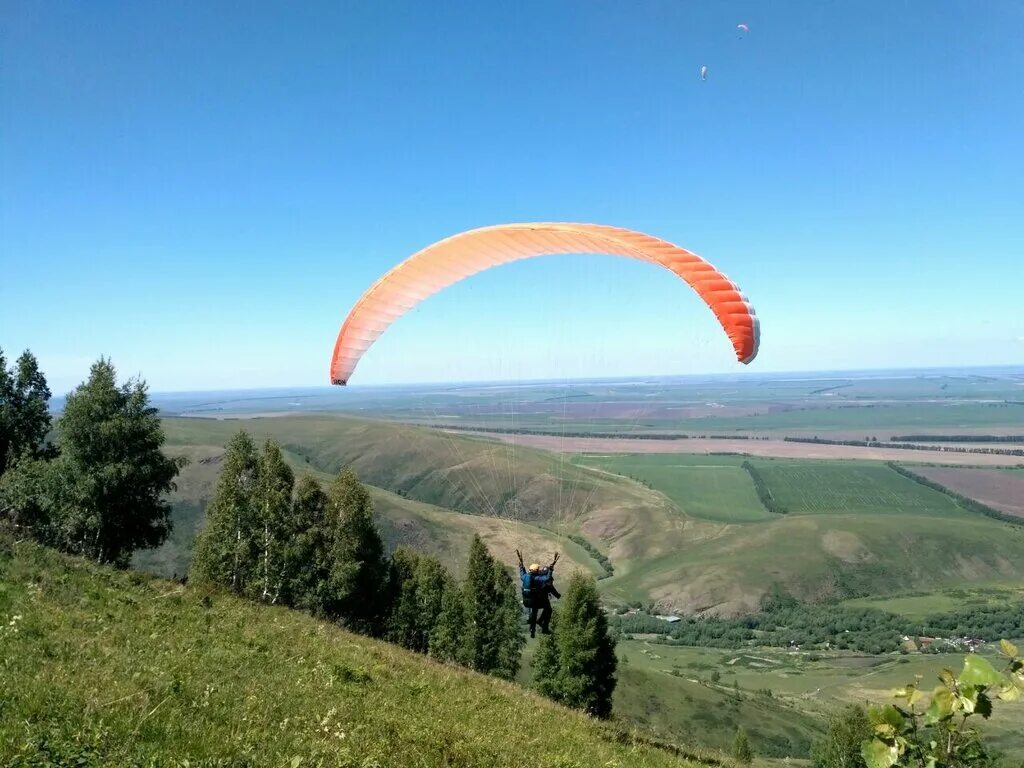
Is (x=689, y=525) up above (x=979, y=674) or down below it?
below

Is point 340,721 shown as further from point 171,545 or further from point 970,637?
point 970,637

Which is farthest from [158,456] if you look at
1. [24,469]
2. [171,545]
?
[171,545]

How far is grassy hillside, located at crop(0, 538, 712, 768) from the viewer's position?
516cm

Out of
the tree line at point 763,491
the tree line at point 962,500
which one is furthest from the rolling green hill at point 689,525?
the tree line at point 962,500

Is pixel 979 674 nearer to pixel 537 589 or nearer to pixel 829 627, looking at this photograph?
pixel 537 589

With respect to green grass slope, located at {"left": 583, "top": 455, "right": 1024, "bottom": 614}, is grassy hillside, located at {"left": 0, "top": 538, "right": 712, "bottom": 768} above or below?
above

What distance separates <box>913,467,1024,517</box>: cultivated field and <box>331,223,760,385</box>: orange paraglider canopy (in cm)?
14847

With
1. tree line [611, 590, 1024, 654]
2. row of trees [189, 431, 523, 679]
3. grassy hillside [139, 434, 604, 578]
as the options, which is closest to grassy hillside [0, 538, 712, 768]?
row of trees [189, 431, 523, 679]

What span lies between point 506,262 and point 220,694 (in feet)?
30.7

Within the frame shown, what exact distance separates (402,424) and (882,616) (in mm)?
123242

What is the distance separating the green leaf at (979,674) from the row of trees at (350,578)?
1968 centimetres

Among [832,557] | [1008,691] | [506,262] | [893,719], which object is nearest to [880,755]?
[893,719]

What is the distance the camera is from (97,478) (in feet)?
61.3

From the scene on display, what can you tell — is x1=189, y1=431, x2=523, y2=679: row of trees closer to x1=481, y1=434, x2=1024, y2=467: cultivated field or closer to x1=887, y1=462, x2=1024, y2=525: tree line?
x1=481, y1=434, x2=1024, y2=467: cultivated field
